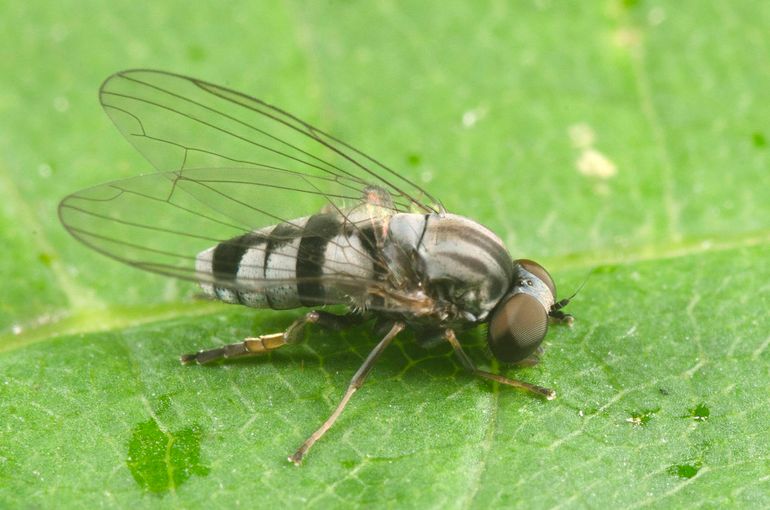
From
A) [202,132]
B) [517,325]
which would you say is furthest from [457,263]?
[202,132]

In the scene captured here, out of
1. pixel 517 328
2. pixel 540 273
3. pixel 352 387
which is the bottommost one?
pixel 352 387

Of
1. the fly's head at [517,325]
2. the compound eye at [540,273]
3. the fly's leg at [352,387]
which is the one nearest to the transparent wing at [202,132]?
the compound eye at [540,273]

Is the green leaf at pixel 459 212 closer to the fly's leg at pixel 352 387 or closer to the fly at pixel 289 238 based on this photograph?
the fly's leg at pixel 352 387

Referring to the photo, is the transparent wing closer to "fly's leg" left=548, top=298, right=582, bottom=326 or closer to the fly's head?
the fly's head

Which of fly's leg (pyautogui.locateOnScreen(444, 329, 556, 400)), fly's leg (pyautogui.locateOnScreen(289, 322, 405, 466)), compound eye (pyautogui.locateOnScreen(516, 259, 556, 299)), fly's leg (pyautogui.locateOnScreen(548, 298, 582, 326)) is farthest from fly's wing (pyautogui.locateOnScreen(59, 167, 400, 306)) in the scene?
fly's leg (pyautogui.locateOnScreen(548, 298, 582, 326))

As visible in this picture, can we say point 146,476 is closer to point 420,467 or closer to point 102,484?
point 102,484

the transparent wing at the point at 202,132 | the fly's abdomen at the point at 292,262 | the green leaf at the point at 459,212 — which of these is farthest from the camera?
the transparent wing at the point at 202,132

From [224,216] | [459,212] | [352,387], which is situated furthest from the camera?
[459,212]

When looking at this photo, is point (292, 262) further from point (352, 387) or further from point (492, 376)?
point (492, 376)
